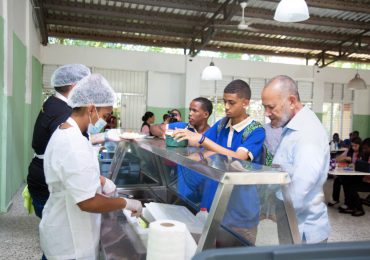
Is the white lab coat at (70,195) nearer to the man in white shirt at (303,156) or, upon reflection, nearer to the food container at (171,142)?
the food container at (171,142)

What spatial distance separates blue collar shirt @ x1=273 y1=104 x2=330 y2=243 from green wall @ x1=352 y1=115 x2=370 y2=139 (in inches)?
474

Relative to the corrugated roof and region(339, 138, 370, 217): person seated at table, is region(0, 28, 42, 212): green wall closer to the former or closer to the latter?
the corrugated roof

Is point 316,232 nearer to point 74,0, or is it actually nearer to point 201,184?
point 201,184

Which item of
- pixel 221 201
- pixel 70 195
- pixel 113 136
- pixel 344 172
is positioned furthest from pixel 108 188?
pixel 344 172

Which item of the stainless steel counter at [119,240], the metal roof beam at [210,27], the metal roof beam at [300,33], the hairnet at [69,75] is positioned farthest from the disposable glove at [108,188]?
the metal roof beam at [300,33]

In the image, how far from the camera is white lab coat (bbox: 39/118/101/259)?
1342 millimetres

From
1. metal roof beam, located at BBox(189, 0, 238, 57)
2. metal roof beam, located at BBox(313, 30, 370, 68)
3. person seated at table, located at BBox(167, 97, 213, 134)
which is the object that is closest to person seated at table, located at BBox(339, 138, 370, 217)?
person seated at table, located at BBox(167, 97, 213, 134)

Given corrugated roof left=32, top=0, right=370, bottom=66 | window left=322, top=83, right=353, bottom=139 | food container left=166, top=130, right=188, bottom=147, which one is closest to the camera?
food container left=166, top=130, right=188, bottom=147

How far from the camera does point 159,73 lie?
1056 centimetres

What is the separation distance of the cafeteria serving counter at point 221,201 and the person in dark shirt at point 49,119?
0.49 metres

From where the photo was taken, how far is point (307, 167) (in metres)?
1.36

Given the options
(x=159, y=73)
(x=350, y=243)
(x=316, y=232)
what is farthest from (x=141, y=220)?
(x=159, y=73)

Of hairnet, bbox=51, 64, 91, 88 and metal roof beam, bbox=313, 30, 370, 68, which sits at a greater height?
metal roof beam, bbox=313, 30, 370, 68

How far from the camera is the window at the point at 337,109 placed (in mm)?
12086
